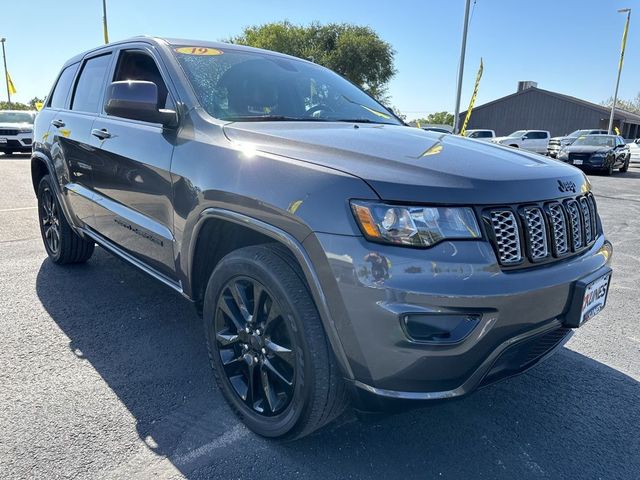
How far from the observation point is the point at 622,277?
4.68 metres

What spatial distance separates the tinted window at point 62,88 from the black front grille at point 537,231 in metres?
3.86

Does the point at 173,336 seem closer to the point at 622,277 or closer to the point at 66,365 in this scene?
Answer: the point at 66,365

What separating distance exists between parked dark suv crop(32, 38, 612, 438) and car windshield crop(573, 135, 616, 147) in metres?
18.0

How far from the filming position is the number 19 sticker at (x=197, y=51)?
2.79m

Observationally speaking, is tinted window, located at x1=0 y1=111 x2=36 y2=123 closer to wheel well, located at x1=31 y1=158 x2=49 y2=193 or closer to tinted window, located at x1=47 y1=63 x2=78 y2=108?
wheel well, located at x1=31 y1=158 x2=49 y2=193

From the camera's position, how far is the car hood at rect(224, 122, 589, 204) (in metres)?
1.69

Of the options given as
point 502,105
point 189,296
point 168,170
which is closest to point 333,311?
point 189,296

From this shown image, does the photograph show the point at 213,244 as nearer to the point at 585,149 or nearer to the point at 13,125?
the point at 13,125

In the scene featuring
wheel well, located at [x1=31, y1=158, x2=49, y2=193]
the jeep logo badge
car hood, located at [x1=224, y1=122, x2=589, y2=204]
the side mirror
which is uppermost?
the side mirror

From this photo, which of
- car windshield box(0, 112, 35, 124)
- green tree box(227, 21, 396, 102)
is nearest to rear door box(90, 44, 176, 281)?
car windshield box(0, 112, 35, 124)

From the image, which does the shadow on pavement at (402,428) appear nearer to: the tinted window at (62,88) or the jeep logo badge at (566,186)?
the jeep logo badge at (566,186)

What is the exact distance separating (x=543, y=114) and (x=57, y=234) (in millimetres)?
45512

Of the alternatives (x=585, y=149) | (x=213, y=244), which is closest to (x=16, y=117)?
(x=213, y=244)

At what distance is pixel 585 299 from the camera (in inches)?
75.7
